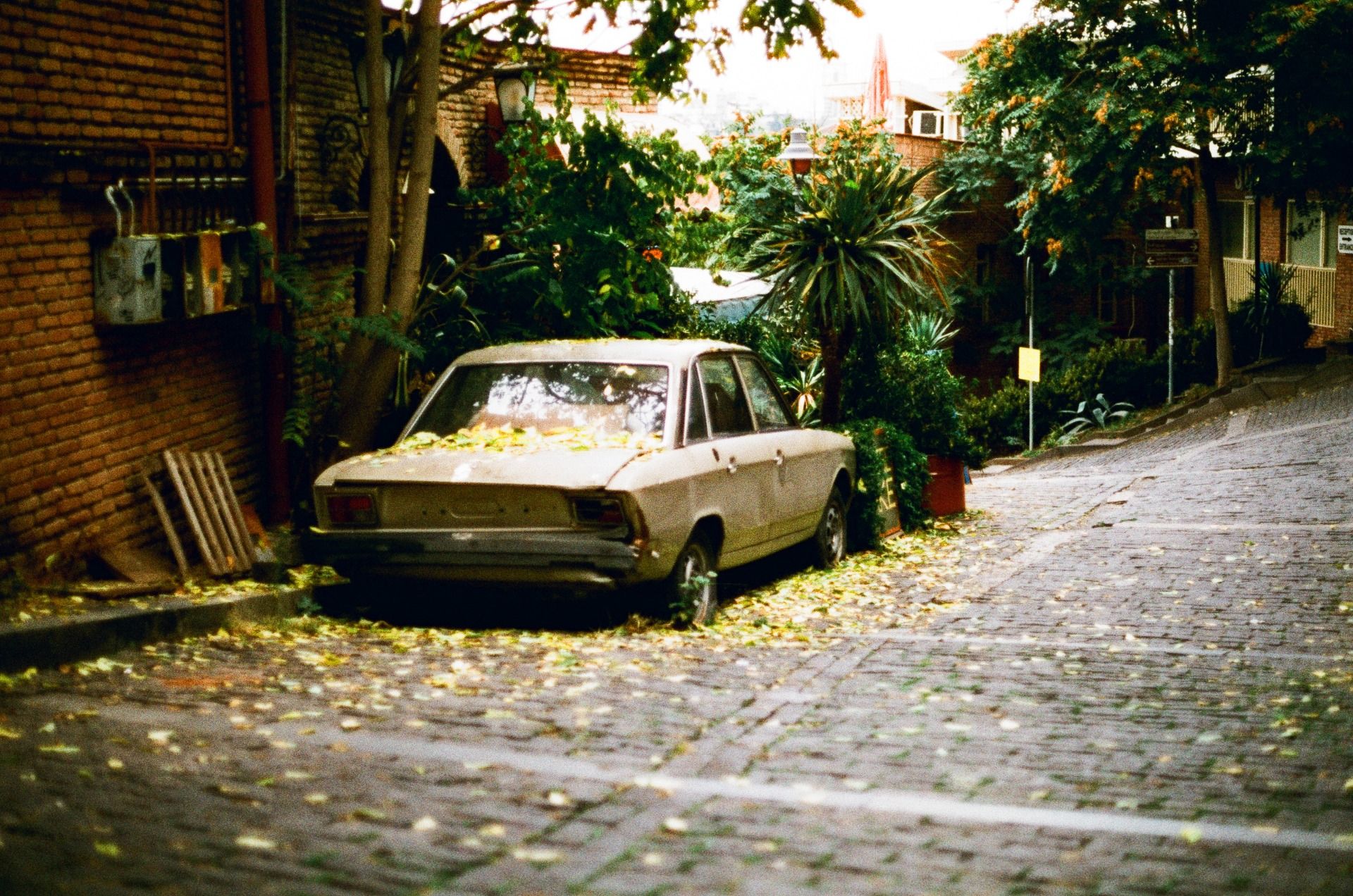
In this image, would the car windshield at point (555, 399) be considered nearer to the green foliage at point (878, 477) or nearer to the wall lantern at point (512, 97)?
the green foliage at point (878, 477)

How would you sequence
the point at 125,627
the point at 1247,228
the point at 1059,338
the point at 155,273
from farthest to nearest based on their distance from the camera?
the point at 1247,228, the point at 1059,338, the point at 155,273, the point at 125,627

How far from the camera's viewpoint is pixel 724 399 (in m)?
9.16

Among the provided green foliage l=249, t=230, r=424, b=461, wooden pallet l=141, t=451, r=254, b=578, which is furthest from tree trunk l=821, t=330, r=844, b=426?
wooden pallet l=141, t=451, r=254, b=578

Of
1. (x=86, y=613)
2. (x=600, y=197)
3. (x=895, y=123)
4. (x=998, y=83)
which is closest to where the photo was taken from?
(x=86, y=613)

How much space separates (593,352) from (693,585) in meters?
1.61

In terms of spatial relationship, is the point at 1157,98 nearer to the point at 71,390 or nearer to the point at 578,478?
the point at 578,478

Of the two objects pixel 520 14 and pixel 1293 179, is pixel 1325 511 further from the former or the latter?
pixel 1293 179

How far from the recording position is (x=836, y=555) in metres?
11.1

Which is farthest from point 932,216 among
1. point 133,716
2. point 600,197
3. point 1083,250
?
point 1083,250

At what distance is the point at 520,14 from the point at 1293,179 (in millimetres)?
18349

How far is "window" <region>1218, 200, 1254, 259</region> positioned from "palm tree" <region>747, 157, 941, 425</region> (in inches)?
1004

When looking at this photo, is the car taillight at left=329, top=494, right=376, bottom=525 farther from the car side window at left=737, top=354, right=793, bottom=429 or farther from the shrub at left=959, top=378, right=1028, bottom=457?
the shrub at left=959, top=378, right=1028, bottom=457

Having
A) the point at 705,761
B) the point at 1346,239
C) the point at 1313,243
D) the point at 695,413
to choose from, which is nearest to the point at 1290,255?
the point at 1313,243

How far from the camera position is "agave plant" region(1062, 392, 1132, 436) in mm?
30578
